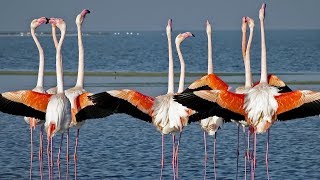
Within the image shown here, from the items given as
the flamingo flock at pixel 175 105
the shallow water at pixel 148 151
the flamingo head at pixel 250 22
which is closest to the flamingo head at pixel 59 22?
the flamingo flock at pixel 175 105

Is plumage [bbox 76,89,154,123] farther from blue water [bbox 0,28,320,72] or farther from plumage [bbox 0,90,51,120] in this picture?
blue water [bbox 0,28,320,72]

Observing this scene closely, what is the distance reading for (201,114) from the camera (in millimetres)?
11992

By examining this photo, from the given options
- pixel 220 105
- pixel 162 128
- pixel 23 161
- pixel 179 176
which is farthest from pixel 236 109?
pixel 23 161

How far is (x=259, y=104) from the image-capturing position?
11742 millimetres

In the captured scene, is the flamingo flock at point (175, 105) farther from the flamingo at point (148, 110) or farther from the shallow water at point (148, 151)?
the shallow water at point (148, 151)

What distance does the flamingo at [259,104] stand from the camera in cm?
1148

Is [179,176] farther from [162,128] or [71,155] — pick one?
[71,155]

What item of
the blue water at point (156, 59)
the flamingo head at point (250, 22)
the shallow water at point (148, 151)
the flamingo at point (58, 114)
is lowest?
the blue water at point (156, 59)

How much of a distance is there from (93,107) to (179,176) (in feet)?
7.26

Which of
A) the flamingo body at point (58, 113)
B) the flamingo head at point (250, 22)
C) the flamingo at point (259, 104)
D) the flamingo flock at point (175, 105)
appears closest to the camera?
the flamingo at point (259, 104)

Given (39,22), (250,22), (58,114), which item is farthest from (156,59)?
(58,114)

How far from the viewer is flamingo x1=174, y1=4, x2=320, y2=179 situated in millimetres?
11477

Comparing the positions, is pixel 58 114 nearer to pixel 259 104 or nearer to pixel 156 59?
pixel 259 104

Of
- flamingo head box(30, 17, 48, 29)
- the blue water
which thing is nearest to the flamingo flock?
flamingo head box(30, 17, 48, 29)
